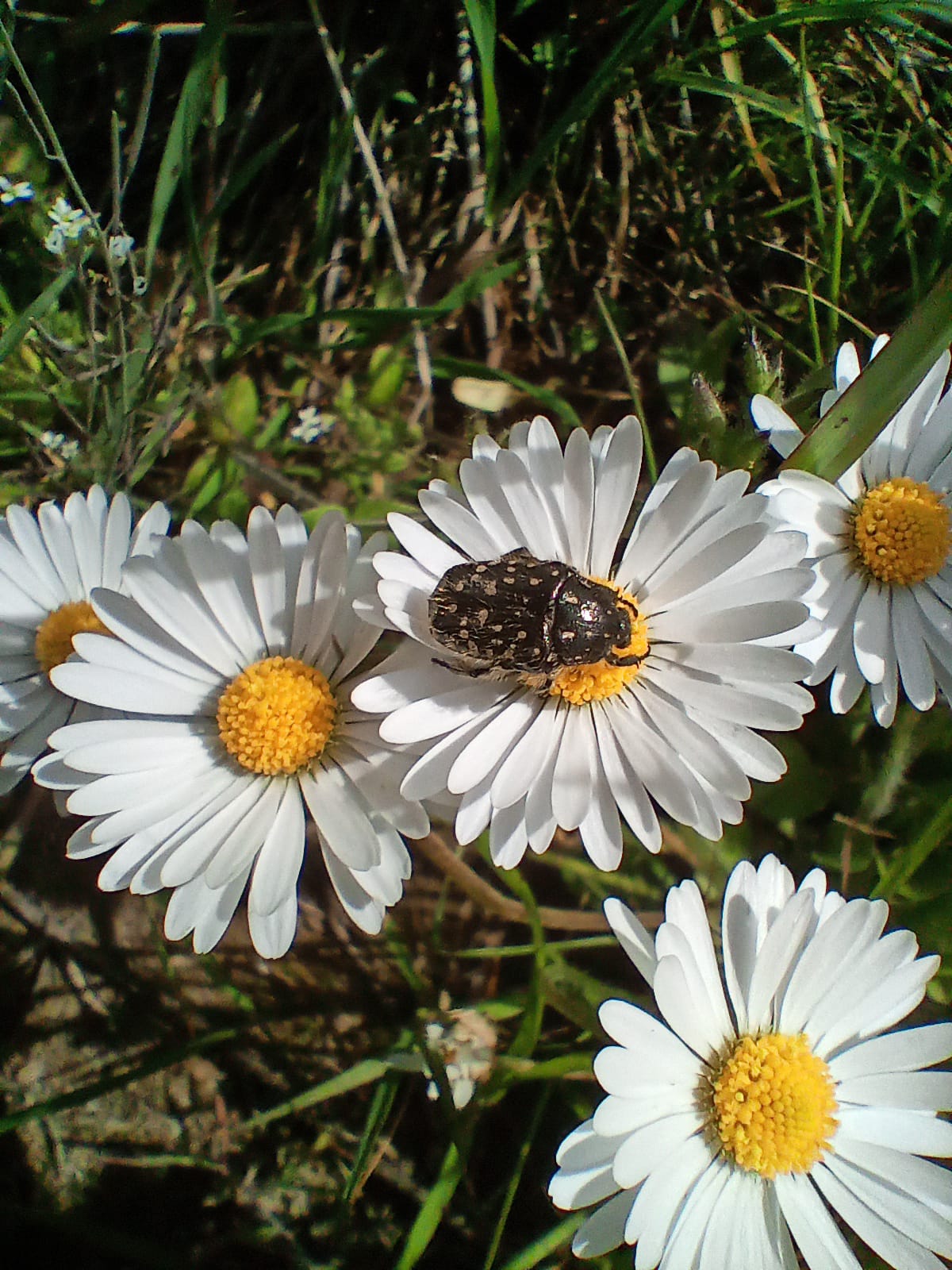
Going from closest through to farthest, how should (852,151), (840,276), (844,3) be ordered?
(844,3) → (852,151) → (840,276)

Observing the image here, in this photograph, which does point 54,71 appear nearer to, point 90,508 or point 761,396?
point 90,508

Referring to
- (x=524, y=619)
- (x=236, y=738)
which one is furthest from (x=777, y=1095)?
(x=236, y=738)

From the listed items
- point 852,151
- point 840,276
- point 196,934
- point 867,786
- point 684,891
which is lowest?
point 867,786

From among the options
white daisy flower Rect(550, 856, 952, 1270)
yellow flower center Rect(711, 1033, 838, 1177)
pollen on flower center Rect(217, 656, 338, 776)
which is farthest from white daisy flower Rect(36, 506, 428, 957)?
yellow flower center Rect(711, 1033, 838, 1177)

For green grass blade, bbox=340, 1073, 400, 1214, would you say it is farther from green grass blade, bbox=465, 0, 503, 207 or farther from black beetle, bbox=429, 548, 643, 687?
green grass blade, bbox=465, 0, 503, 207

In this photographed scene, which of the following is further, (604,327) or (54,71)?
(604,327)

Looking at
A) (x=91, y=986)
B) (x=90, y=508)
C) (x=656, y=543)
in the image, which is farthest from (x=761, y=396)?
(x=91, y=986)
